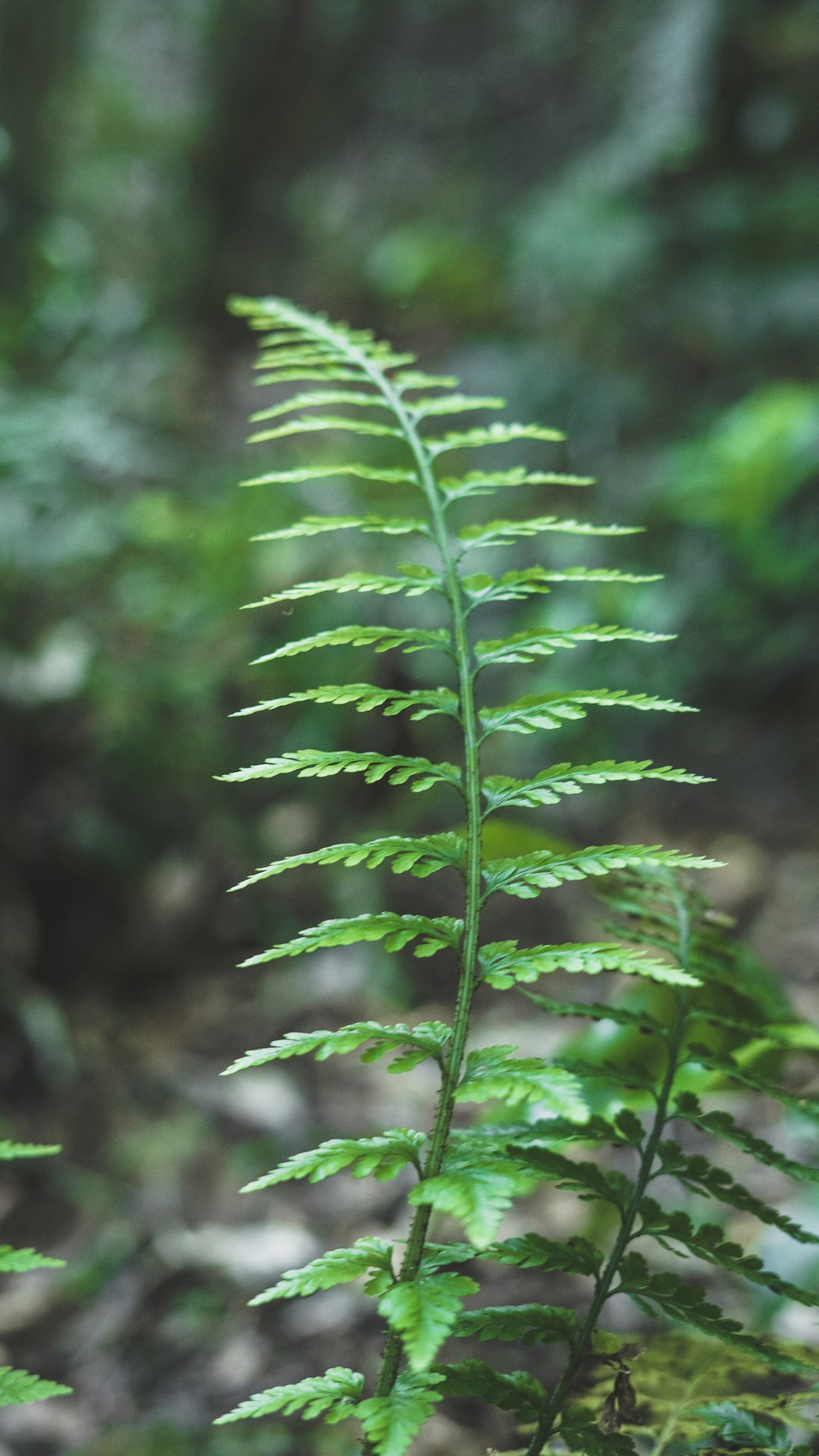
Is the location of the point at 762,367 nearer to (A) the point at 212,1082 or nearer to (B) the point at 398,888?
(B) the point at 398,888

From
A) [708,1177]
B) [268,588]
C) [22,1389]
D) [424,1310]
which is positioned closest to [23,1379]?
[22,1389]

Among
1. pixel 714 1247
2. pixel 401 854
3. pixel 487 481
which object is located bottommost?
pixel 714 1247

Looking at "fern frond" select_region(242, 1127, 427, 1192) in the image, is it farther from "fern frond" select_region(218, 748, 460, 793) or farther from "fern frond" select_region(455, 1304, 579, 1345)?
"fern frond" select_region(218, 748, 460, 793)

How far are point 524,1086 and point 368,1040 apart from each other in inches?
4.6

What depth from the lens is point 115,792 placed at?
9.29ft

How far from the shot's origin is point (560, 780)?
32.7 inches

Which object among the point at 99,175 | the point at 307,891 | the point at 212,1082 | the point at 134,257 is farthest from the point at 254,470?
the point at 99,175

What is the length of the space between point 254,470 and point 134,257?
4072mm

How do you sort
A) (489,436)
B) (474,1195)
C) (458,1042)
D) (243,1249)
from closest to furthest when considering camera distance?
(474,1195) < (458,1042) < (489,436) < (243,1249)

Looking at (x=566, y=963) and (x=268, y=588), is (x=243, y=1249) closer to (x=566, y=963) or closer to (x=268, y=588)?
(x=566, y=963)

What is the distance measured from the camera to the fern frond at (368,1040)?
2.25 ft

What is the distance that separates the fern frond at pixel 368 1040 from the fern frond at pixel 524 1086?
4 centimetres

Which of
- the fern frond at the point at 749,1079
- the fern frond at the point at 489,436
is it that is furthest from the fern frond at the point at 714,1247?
the fern frond at the point at 489,436

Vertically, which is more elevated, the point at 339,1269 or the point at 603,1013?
the point at 603,1013
